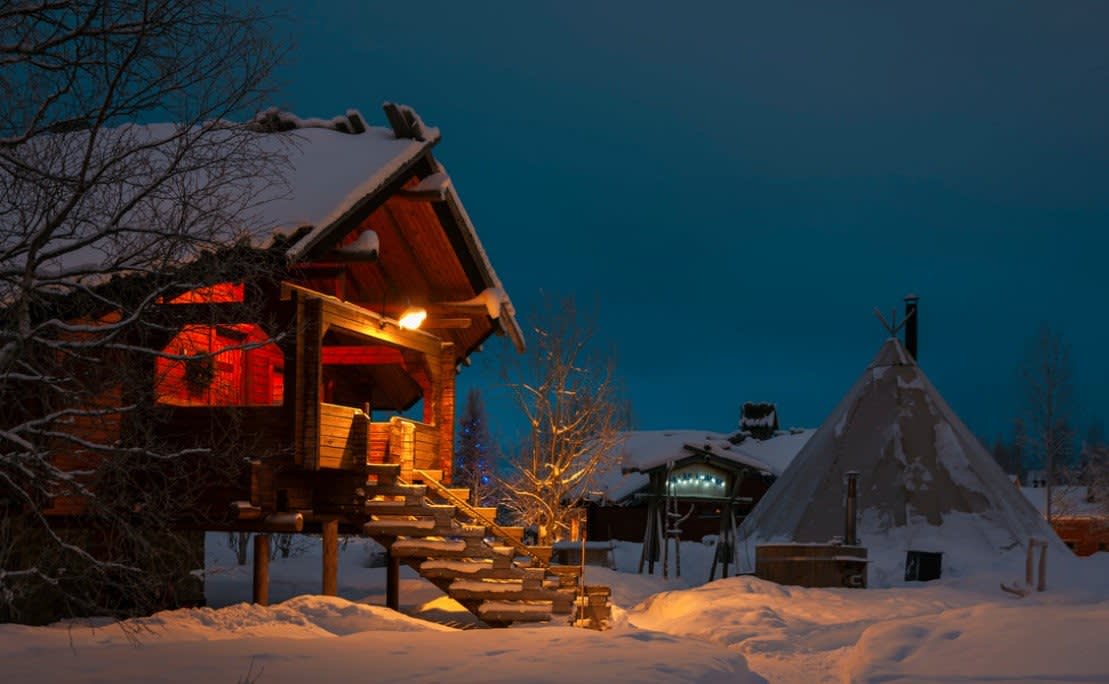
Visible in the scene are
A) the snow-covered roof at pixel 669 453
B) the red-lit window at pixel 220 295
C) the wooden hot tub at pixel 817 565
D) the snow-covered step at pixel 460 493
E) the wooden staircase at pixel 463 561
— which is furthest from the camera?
the snow-covered roof at pixel 669 453

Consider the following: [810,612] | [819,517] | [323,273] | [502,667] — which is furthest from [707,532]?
[502,667]

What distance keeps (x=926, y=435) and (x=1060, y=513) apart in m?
19.6

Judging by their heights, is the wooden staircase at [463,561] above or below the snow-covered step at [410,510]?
below

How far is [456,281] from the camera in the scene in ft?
57.5

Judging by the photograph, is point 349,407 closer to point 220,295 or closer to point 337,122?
point 220,295

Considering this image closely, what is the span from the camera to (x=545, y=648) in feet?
32.9

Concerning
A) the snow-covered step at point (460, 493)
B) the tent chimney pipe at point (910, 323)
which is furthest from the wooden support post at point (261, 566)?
the tent chimney pipe at point (910, 323)

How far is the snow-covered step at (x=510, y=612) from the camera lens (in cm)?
1347

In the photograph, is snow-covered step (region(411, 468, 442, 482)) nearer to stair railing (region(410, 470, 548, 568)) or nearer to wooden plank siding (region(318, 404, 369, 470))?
stair railing (region(410, 470, 548, 568))

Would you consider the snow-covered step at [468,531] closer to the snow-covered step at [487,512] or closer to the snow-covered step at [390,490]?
the snow-covered step at [390,490]

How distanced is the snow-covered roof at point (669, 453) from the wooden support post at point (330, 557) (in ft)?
45.4

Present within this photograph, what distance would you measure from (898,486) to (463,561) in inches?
637

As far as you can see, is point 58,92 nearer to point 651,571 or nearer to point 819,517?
point 819,517

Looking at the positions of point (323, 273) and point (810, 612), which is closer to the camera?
point (323, 273)
